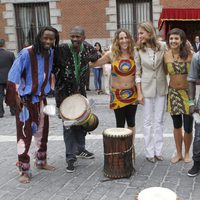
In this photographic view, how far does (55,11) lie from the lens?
16.0m

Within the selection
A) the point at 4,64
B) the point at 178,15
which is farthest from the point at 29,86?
the point at 178,15

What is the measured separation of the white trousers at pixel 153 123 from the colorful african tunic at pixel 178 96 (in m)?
0.13

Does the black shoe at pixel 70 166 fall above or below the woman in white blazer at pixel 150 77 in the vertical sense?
below

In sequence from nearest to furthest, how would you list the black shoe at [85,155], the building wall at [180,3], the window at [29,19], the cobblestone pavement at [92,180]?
1. the cobblestone pavement at [92,180]
2. the black shoe at [85,155]
3. the building wall at [180,3]
4. the window at [29,19]

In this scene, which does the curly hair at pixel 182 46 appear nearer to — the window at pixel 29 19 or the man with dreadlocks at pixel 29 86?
the man with dreadlocks at pixel 29 86

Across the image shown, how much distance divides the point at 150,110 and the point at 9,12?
13168 mm

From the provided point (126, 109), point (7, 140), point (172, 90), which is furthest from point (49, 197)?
point (7, 140)

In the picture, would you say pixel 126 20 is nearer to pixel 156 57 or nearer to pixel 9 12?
pixel 9 12

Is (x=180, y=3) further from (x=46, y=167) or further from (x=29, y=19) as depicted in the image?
(x=46, y=167)

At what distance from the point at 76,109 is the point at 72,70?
1.58 feet

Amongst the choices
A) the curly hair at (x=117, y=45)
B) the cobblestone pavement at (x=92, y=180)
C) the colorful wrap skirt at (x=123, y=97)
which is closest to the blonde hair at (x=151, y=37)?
the curly hair at (x=117, y=45)

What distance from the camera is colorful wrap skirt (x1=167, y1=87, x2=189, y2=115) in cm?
455

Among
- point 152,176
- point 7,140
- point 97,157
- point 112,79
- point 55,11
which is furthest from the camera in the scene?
point 55,11

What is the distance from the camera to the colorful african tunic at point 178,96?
4.47 meters
